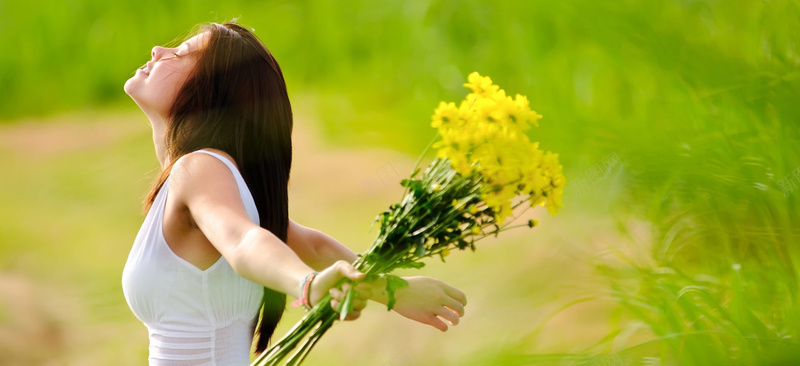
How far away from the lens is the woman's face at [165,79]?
78cm

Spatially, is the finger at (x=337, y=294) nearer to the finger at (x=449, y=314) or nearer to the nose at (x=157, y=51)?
the finger at (x=449, y=314)

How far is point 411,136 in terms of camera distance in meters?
1.92

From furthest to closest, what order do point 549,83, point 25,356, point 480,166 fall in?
point 25,356
point 549,83
point 480,166

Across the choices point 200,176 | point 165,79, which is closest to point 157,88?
point 165,79

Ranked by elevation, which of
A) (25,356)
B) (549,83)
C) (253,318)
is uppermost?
(549,83)

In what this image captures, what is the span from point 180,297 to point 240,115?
0.62ft

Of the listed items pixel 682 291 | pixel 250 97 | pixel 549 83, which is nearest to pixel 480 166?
pixel 250 97

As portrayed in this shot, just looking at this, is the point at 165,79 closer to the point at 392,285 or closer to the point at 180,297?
the point at 180,297

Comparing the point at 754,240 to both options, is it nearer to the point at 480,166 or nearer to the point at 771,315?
the point at 771,315

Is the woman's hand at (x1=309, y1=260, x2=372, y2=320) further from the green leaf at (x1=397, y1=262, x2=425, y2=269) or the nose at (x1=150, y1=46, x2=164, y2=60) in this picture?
the nose at (x1=150, y1=46, x2=164, y2=60)

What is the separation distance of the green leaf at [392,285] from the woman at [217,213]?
11 mm

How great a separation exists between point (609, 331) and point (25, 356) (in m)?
1.51

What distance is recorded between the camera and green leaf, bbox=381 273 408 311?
0.59 m

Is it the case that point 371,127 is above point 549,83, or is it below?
below
